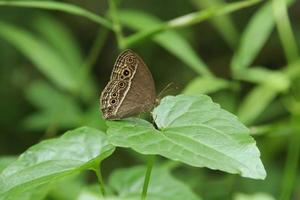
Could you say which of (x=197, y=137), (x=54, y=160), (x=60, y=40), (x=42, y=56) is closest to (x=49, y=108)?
(x=60, y=40)

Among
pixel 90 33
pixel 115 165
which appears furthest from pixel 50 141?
pixel 90 33

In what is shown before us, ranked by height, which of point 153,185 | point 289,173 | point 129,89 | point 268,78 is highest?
point 129,89

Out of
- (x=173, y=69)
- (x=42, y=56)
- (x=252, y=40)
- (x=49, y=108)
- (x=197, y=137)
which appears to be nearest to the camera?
(x=197, y=137)

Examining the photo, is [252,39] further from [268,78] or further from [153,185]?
[153,185]

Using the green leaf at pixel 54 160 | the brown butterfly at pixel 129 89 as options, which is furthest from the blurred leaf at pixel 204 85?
the green leaf at pixel 54 160

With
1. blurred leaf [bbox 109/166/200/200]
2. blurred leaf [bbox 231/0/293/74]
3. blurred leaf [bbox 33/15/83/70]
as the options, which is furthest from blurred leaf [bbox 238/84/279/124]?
blurred leaf [bbox 33/15/83/70]

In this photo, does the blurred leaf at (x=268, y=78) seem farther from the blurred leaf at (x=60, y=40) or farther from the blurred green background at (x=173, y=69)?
the blurred leaf at (x=60, y=40)
